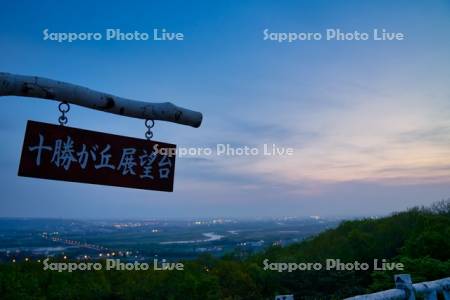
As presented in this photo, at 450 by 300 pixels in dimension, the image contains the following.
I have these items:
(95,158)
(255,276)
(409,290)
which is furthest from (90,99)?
(255,276)

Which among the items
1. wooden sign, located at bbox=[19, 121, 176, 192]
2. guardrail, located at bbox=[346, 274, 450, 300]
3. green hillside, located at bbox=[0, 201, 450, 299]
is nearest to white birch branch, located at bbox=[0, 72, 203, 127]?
wooden sign, located at bbox=[19, 121, 176, 192]

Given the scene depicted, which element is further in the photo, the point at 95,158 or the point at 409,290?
the point at 409,290

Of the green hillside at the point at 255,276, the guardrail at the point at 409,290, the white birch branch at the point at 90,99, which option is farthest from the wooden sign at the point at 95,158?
the green hillside at the point at 255,276

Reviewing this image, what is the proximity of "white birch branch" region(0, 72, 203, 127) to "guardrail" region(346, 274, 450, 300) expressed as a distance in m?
2.15

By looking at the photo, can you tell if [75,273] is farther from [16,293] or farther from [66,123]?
[66,123]

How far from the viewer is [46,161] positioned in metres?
2.49

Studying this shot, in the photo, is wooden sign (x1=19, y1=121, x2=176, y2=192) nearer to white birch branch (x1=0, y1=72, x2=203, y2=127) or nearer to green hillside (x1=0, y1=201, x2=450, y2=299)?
white birch branch (x1=0, y1=72, x2=203, y2=127)

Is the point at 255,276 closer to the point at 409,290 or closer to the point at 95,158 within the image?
the point at 409,290

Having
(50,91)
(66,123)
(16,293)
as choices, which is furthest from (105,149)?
(16,293)

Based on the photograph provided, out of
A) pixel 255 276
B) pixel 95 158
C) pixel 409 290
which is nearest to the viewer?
pixel 95 158

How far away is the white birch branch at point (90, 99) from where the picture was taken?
249 cm

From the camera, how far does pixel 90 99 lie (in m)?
2.77

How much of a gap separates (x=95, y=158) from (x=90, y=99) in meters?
0.46

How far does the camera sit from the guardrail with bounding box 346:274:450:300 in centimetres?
328
